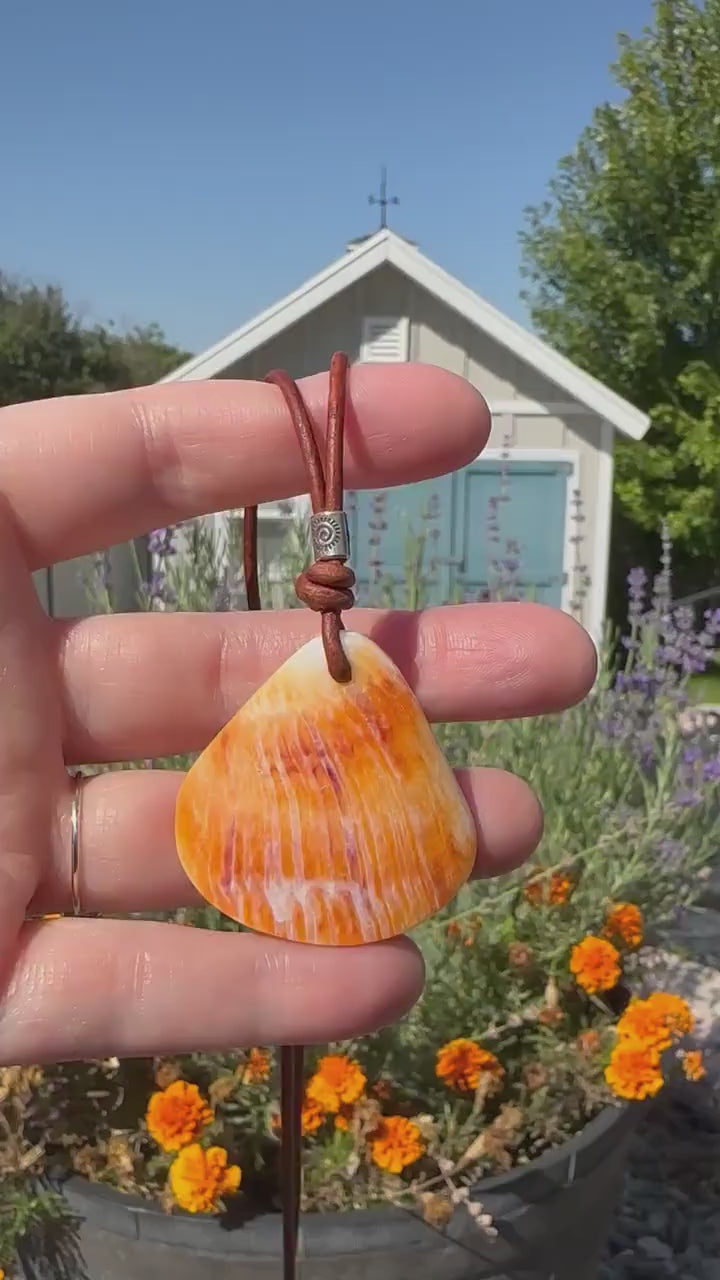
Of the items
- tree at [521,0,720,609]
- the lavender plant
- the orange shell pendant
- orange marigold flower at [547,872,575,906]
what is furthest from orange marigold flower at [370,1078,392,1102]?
tree at [521,0,720,609]

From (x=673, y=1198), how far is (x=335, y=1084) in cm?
124

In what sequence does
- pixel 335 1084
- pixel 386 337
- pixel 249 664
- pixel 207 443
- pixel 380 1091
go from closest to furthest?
pixel 207 443 < pixel 249 664 < pixel 335 1084 < pixel 380 1091 < pixel 386 337

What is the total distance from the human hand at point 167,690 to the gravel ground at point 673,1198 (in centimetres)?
154

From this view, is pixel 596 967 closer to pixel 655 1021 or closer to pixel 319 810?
pixel 655 1021

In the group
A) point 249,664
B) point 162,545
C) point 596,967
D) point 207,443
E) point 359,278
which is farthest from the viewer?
point 359,278

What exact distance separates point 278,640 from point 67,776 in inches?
10.9

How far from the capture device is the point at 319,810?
2.91 ft

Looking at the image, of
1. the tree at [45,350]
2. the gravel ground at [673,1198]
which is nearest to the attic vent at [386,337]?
the gravel ground at [673,1198]

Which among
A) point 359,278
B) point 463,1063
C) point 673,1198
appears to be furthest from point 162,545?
point 359,278

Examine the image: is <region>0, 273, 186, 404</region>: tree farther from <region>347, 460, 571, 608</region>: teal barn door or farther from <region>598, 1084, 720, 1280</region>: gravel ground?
<region>598, 1084, 720, 1280</region>: gravel ground

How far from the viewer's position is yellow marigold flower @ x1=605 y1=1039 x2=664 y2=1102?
5.10 ft

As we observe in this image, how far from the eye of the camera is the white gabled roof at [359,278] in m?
5.62

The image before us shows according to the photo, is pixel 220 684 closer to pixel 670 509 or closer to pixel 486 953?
pixel 486 953

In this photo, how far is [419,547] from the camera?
2.29 meters
